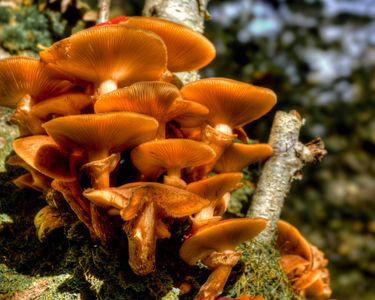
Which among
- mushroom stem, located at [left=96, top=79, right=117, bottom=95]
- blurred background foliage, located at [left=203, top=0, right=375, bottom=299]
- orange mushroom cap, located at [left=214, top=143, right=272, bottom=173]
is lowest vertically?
blurred background foliage, located at [left=203, top=0, right=375, bottom=299]

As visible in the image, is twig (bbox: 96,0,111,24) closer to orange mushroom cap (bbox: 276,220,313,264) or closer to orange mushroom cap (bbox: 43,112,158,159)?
orange mushroom cap (bbox: 43,112,158,159)

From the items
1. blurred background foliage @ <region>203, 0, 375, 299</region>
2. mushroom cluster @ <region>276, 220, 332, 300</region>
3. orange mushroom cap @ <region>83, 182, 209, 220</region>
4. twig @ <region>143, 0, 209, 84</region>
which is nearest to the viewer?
orange mushroom cap @ <region>83, 182, 209, 220</region>

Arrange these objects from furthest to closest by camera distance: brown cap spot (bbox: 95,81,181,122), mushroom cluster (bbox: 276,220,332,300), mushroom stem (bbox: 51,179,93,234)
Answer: mushroom cluster (bbox: 276,220,332,300) < mushroom stem (bbox: 51,179,93,234) < brown cap spot (bbox: 95,81,181,122)

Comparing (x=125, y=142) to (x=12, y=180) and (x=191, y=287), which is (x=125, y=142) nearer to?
(x=191, y=287)

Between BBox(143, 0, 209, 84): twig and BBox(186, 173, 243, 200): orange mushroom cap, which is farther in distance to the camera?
BBox(143, 0, 209, 84): twig

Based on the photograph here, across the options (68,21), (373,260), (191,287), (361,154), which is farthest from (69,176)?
(373,260)

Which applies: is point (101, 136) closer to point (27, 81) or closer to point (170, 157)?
point (170, 157)

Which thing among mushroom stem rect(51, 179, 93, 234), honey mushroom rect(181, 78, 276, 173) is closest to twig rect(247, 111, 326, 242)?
honey mushroom rect(181, 78, 276, 173)
